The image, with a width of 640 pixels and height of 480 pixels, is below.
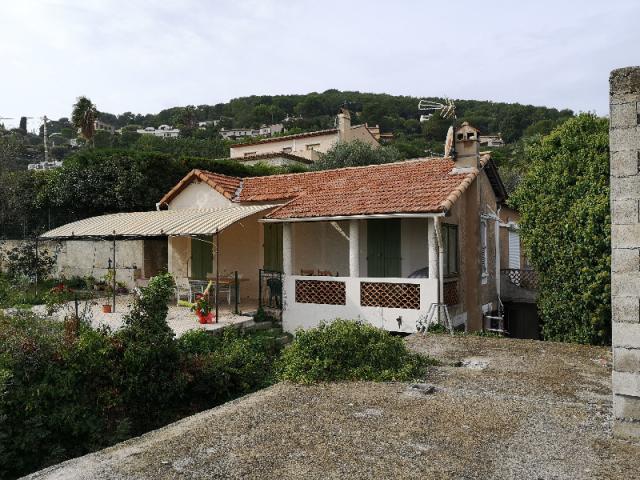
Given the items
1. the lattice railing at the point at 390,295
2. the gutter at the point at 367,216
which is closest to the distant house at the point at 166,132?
the gutter at the point at 367,216

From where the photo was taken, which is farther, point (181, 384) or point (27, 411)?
point (181, 384)

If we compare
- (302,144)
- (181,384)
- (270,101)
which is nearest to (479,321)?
(181,384)

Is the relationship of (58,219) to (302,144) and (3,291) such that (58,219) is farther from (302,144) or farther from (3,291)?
(302,144)

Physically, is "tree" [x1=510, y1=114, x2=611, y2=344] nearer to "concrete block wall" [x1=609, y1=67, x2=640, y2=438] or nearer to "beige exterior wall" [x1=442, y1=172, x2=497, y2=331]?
"beige exterior wall" [x1=442, y1=172, x2=497, y2=331]

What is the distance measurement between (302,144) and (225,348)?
155ft

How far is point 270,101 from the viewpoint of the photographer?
131 metres

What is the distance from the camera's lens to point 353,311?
15695 millimetres

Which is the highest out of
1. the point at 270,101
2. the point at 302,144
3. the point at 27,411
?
the point at 270,101

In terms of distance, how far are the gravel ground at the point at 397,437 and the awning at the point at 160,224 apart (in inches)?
345

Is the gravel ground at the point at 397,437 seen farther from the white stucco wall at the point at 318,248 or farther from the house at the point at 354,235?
the white stucco wall at the point at 318,248

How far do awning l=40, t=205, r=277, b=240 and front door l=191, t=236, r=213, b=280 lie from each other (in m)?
1.44

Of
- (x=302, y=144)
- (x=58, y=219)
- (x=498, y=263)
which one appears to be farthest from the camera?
(x=302, y=144)

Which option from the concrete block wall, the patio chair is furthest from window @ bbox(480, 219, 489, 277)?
the concrete block wall

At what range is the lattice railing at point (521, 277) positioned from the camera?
20.2m
